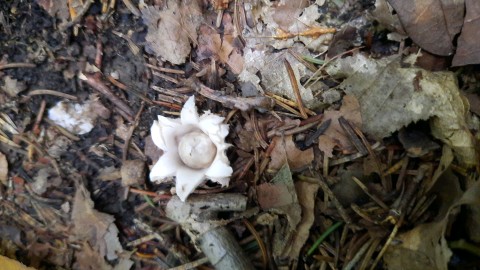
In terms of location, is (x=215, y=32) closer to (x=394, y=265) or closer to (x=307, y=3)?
(x=307, y=3)

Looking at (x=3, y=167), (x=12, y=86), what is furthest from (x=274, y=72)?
(x=3, y=167)

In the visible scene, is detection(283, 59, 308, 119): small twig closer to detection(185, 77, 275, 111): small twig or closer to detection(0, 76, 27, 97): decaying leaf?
detection(185, 77, 275, 111): small twig

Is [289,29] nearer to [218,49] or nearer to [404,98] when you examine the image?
[218,49]

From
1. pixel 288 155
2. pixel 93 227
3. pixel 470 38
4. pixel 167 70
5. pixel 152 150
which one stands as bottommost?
pixel 93 227

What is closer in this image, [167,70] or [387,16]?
[387,16]

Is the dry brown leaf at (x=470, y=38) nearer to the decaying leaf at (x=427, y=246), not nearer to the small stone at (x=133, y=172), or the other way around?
the decaying leaf at (x=427, y=246)

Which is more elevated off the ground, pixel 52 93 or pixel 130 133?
pixel 52 93
